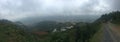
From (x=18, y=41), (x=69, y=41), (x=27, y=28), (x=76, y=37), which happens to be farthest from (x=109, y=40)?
(x=27, y=28)

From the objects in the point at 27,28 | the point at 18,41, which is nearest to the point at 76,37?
the point at 18,41

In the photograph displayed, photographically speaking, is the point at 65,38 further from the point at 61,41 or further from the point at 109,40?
the point at 109,40

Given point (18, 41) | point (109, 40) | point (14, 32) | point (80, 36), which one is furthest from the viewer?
point (14, 32)

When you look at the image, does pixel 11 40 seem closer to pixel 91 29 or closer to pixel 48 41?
pixel 48 41

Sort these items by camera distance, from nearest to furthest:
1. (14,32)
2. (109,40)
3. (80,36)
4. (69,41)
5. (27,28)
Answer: (109,40) → (69,41) → (80,36) → (14,32) → (27,28)

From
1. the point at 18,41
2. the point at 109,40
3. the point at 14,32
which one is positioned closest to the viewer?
the point at 109,40

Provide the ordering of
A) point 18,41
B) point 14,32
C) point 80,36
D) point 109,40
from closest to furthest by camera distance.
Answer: point 109,40 → point 80,36 → point 18,41 → point 14,32

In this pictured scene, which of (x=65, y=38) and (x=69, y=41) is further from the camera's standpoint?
(x=65, y=38)

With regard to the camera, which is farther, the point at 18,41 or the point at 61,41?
the point at 18,41
